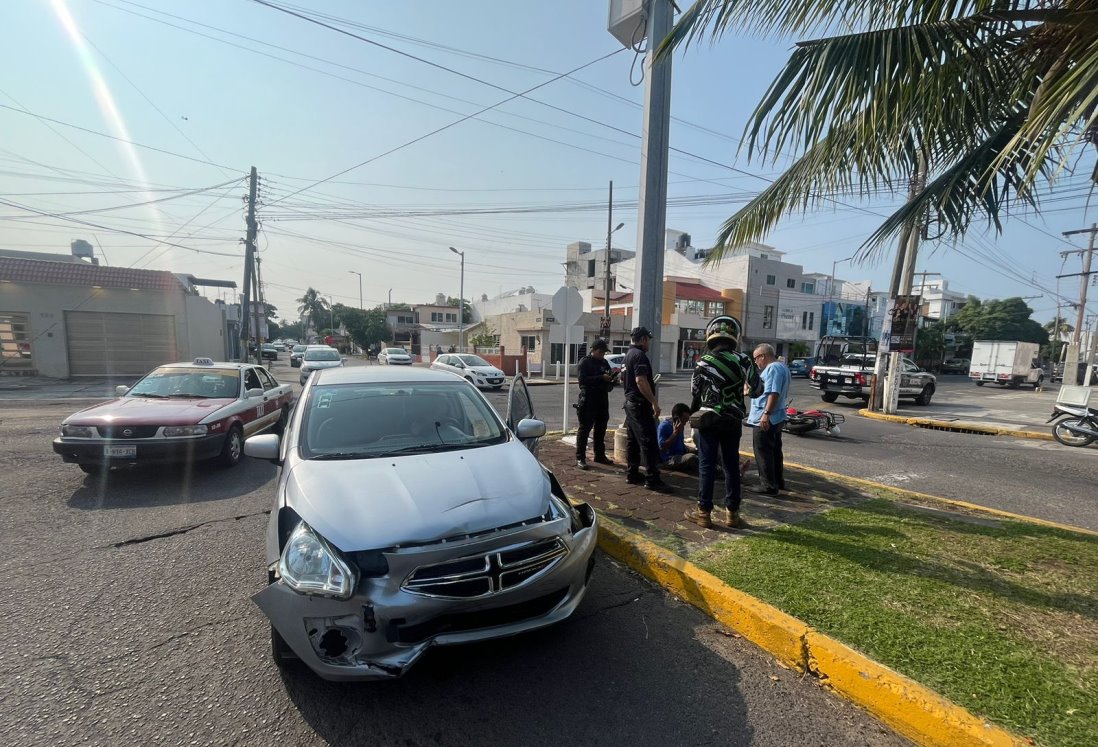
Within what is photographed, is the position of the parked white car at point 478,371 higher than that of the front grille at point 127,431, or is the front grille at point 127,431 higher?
the front grille at point 127,431

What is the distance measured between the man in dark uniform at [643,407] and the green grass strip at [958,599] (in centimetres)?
140

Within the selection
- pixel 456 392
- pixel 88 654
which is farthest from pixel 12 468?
pixel 456 392

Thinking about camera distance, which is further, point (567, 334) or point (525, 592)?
point (567, 334)

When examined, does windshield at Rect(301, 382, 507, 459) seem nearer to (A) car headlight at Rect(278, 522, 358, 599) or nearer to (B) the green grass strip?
(A) car headlight at Rect(278, 522, 358, 599)

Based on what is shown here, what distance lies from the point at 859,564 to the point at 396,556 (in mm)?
3340

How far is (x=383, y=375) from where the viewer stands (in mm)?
4145

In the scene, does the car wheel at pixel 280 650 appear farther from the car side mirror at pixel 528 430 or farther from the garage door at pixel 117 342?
the garage door at pixel 117 342

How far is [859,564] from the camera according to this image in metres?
3.58

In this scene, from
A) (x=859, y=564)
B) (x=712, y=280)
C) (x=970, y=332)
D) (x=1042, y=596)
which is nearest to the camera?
(x=1042, y=596)

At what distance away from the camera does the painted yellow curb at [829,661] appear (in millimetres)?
2104

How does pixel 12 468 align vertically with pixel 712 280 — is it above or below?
below

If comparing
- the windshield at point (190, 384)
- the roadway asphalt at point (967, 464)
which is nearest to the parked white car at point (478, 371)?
the roadway asphalt at point (967, 464)

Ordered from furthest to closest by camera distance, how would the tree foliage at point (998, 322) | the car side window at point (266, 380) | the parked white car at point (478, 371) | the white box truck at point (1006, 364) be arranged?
1. the tree foliage at point (998, 322)
2. the white box truck at point (1006, 364)
3. the parked white car at point (478, 371)
4. the car side window at point (266, 380)

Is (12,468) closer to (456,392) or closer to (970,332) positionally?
(456,392)
